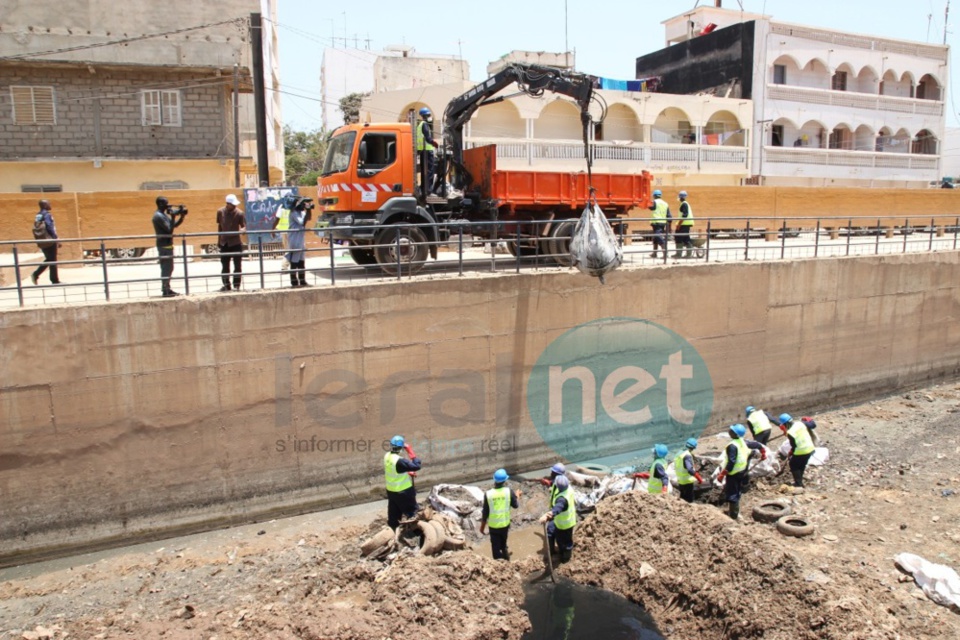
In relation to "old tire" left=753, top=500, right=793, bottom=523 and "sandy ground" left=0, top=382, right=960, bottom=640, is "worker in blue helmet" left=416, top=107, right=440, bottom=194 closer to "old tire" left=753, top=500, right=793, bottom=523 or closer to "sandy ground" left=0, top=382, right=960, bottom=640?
"sandy ground" left=0, top=382, right=960, bottom=640

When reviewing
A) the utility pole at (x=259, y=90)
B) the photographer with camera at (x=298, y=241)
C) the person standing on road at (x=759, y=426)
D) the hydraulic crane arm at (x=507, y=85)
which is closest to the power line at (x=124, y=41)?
the utility pole at (x=259, y=90)

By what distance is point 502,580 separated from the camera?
780 cm

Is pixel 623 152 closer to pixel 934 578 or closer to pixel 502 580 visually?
pixel 934 578

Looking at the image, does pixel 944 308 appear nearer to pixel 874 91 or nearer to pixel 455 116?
pixel 455 116

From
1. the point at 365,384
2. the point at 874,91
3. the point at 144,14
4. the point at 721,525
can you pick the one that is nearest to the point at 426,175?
the point at 365,384

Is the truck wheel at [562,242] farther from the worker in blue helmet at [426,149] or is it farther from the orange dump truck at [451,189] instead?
the worker in blue helmet at [426,149]

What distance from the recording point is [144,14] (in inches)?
854

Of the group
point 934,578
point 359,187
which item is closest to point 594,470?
point 934,578

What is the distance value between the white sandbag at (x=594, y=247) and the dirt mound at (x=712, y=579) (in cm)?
337

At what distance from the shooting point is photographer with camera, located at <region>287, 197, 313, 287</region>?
33.3 ft

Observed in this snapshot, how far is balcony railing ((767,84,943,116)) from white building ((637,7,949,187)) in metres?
0.05

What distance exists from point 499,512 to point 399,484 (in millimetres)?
1336

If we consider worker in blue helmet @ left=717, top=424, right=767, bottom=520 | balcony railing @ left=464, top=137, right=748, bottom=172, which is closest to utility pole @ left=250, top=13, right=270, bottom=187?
balcony railing @ left=464, top=137, right=748, bottom=172

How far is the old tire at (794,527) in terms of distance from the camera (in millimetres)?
9484
